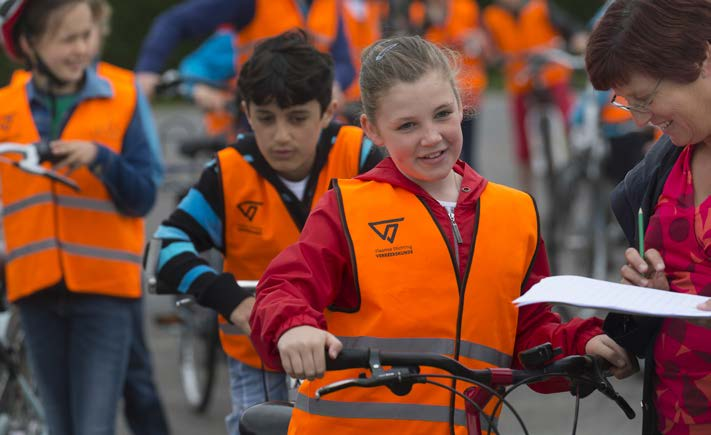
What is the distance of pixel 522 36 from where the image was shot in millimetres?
15453

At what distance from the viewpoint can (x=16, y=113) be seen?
530cm

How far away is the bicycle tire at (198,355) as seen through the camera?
24.3ft

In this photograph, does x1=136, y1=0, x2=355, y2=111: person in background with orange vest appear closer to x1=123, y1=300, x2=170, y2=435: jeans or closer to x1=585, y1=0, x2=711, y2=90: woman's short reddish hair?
x1=123, y1=300, x2=170, y2=435: jeans

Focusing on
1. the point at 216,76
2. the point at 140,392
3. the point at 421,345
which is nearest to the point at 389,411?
the point at 421,345

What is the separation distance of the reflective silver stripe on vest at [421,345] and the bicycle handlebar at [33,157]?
84.3 inches

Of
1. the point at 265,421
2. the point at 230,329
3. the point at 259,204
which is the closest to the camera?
the point at 265,421

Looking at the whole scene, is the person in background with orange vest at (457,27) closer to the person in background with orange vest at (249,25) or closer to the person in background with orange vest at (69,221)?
the person in background with orange vest at (249,25)

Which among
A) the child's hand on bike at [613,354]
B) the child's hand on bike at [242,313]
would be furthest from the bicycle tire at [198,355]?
the child's hand on bike at [613,354]

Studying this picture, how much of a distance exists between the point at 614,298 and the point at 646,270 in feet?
0.79

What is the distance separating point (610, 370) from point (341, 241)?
699 mm

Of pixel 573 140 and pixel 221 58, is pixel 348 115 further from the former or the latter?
pixel 573 140

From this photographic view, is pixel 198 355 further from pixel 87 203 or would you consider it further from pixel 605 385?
pixel 605 385

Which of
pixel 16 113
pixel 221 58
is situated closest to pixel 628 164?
pixel 221 58

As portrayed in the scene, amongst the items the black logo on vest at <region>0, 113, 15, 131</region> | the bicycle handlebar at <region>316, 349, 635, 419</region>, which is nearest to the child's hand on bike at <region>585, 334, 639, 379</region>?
the bicycle handlebar at <region>316, 349, 635, 419</region>
